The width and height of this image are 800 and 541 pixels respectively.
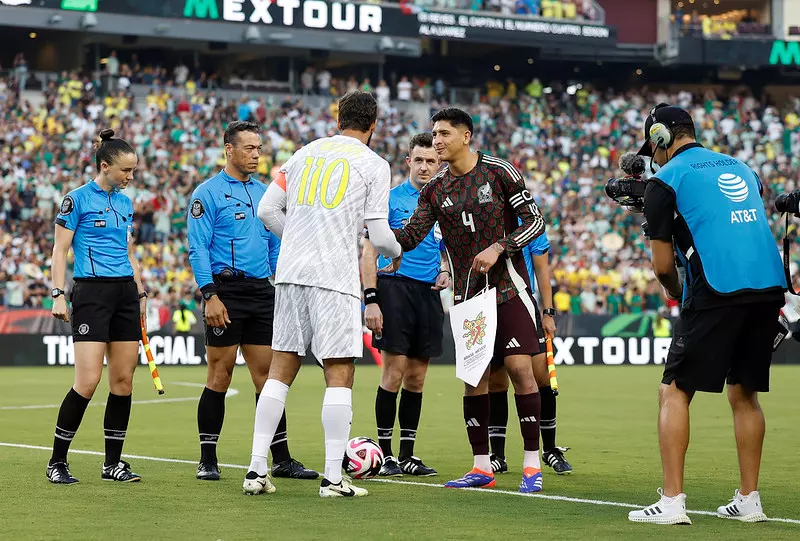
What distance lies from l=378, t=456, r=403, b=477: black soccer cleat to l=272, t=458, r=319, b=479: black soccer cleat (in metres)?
0.51

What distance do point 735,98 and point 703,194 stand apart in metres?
41.3

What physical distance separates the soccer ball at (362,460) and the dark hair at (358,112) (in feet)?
7.57

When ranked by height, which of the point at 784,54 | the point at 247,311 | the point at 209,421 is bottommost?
the point at 209,421

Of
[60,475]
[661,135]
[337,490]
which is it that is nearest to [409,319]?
[337,490]

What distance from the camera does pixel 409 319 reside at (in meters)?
9.75

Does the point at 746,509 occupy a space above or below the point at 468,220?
below

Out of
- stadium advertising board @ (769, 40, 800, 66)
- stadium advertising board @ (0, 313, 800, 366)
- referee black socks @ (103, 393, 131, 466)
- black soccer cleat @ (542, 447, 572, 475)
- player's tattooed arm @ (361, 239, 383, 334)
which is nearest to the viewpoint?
player's tattooed arm @ (361, 239, 383, 334)

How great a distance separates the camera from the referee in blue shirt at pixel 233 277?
879 centimetres

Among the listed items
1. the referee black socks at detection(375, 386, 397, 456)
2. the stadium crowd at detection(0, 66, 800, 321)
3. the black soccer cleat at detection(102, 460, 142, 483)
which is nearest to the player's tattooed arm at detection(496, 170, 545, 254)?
the referee black socks at detection(375, 386, 397, 456)

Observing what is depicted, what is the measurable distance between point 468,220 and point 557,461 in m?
2.25

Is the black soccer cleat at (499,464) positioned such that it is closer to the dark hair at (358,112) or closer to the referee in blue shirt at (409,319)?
the referee in blue shirt at (409,319)

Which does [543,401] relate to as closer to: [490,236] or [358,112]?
[490,236]

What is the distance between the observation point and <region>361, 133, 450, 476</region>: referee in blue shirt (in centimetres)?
970

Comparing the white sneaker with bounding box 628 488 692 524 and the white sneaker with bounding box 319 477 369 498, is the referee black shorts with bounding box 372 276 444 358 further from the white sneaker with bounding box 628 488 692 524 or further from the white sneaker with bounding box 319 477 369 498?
the white sneaker with bounding box 628 488 692 524
